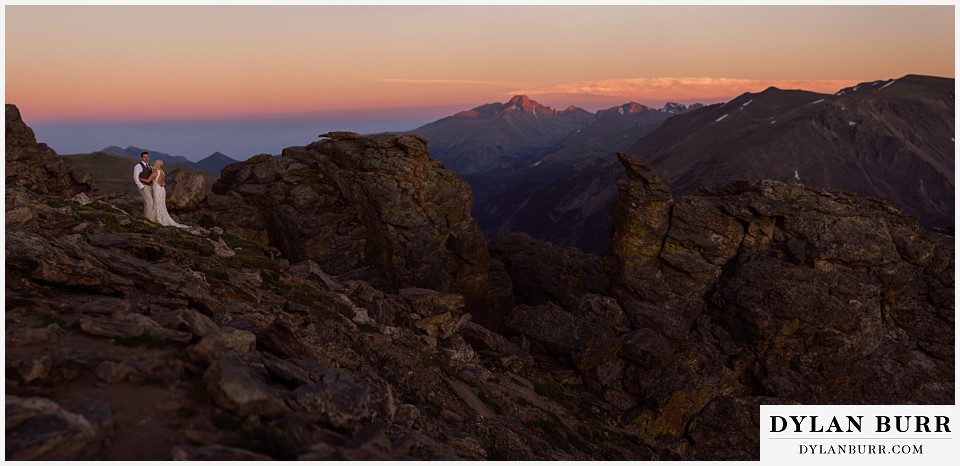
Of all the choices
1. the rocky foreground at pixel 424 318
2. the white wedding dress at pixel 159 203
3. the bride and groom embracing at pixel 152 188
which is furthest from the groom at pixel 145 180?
the rocky foreground at pixel 424 318

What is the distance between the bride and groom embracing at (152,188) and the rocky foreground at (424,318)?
297 centimetres

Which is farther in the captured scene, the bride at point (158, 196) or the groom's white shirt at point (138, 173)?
the bride at point (158, 196)

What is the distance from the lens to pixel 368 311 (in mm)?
32625

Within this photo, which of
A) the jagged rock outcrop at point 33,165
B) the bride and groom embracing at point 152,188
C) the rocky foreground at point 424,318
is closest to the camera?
the rocky foreground at point 424,318

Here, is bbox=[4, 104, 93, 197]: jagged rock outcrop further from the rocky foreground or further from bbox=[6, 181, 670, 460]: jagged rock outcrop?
bbox=[6, 181, 670, 460]: jagged rock outcrop

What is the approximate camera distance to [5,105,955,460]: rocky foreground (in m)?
12.9

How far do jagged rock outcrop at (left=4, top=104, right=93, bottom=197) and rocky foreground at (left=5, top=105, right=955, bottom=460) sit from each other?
21 cm

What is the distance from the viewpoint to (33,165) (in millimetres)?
50094

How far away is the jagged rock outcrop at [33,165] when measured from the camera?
48.6 m

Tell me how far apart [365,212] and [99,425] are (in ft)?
163

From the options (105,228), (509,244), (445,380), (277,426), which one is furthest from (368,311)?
(509,244)

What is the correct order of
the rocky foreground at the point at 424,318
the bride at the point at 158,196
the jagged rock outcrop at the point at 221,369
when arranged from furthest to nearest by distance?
the bride at the point at 158,196, the rocky foreground at the point at 424,318, the jagged rock outcrop at the point at 221,369

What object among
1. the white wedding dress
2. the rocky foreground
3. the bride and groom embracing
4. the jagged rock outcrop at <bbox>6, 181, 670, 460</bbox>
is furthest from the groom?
the rocky foreground

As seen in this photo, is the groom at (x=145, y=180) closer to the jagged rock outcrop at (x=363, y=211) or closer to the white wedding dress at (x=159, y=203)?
the white wedding dress at (x=159, y=203)
